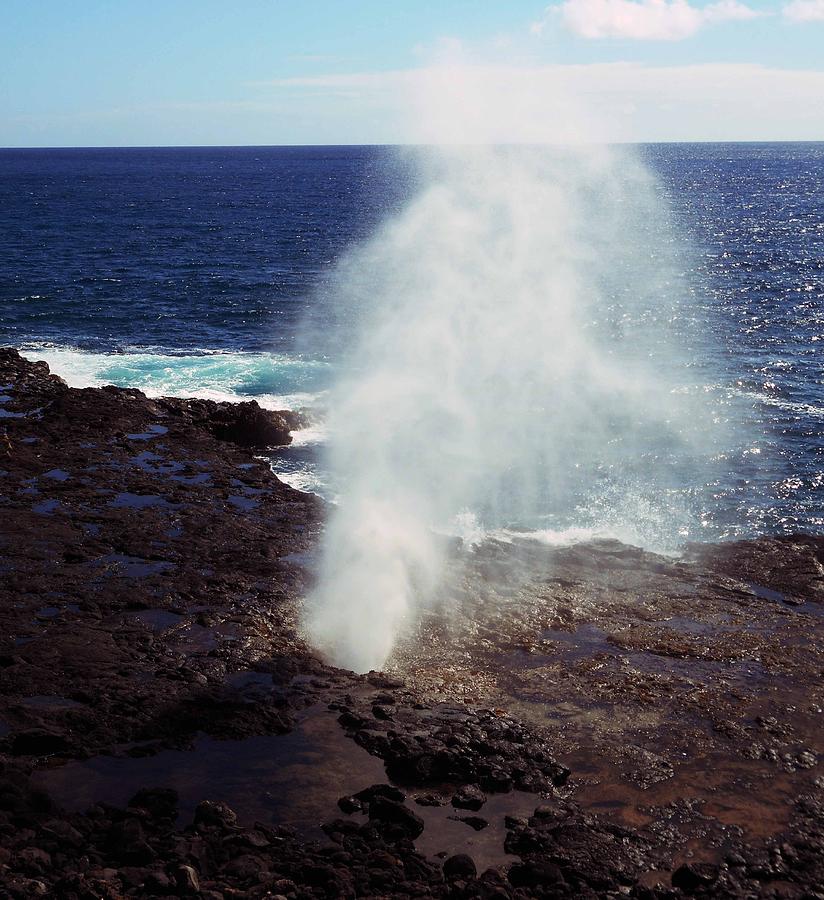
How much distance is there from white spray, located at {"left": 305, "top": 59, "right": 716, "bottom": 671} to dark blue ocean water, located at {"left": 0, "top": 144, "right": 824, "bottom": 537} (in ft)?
9.36

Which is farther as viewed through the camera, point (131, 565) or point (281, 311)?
point (281, 311)

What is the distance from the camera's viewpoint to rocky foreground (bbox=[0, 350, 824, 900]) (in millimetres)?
16766

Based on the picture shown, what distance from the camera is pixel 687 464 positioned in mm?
39500

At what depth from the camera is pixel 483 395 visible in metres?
46.1

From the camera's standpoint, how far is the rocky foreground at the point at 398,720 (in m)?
16.8

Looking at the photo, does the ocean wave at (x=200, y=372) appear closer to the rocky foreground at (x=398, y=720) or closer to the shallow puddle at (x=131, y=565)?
the rocky foreground at (x=398, y=720)

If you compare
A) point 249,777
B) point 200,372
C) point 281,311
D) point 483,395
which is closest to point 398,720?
point 249,777

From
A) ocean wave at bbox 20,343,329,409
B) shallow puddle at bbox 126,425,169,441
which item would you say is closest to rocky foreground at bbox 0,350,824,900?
shallow puddle at bbox 126,425,169,441

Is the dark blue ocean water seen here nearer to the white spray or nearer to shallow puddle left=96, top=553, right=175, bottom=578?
the white spray

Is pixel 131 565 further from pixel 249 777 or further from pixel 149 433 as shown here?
pixel 149 433

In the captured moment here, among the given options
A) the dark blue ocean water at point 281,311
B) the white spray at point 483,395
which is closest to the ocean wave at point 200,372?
the dark blue ocean water at point 281,311

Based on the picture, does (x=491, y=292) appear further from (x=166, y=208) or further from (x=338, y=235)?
(x=166, y=208)

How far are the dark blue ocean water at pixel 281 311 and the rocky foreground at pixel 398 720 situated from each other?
7.64 metres

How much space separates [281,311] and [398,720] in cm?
5043
